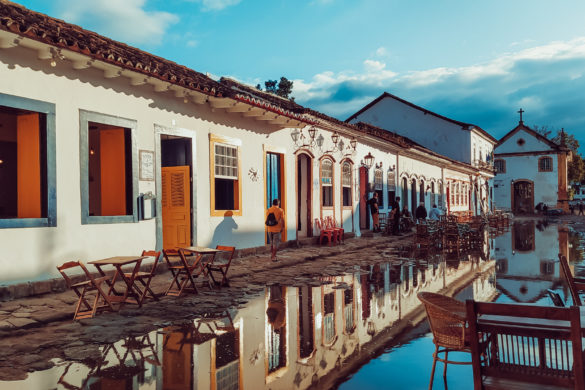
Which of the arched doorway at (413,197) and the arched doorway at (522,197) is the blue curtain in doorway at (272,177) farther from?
the arched doorway at (522,197)

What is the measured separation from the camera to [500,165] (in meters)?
51.3

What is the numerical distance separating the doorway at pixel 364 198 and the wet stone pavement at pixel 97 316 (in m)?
9.76

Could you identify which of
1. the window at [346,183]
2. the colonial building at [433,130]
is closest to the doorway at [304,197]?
the window at [346,183]

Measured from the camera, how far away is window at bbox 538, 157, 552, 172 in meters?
48.7

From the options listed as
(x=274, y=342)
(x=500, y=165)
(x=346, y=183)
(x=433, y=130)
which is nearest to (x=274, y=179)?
(x=346, y=183)

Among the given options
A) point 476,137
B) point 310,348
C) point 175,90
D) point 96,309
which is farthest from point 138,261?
point 476,137

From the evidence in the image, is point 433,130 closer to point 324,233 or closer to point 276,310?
point 324,233

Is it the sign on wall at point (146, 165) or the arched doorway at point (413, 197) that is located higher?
the sign on wall at point (146, 165)

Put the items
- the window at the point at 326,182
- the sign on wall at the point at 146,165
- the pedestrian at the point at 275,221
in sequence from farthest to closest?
the window at the point at 326,182, the pedestrian at the point at 275,221, the sign on wall at the point at 146,165

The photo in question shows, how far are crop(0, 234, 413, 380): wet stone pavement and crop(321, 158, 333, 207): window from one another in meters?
6.10

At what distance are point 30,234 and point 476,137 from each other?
36891 mm

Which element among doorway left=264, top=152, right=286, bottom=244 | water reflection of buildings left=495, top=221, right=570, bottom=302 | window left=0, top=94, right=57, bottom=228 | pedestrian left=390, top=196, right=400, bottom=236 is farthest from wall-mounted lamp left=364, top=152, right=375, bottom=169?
window left=0, top=94, right=57, bottom=228

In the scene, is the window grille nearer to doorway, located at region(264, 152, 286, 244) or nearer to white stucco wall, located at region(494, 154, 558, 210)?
doorway, located at region(264, 152, 286, 244)

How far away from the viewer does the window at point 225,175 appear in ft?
38.1
